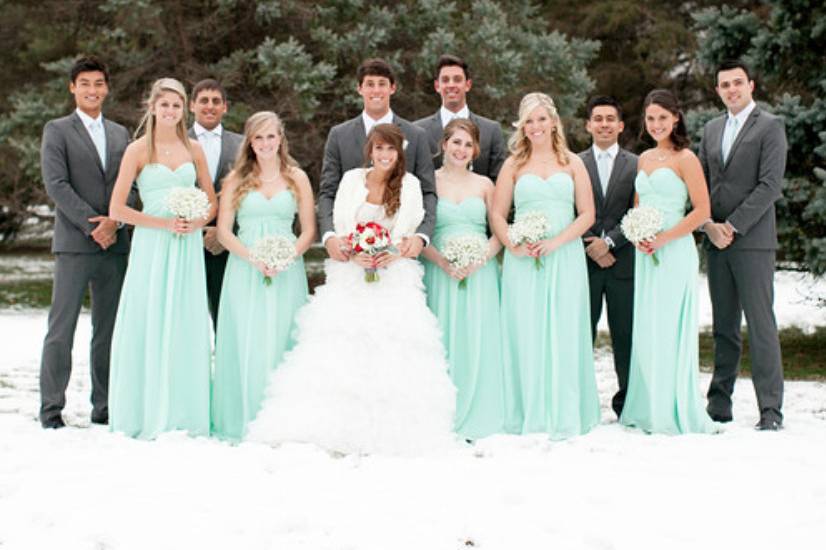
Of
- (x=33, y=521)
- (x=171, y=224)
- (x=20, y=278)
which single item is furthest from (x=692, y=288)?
(x=20, y=278)

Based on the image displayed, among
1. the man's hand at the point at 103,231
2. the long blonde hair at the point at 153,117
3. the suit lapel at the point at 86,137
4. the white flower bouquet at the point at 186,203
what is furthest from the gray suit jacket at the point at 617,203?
the suit lapel at the point at 86,137

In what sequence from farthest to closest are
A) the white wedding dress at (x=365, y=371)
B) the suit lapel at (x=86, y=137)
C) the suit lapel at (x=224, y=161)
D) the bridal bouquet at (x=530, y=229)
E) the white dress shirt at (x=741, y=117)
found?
the suit lapel at (x=224, y=161) → the white dress shirt at (x=741, y=117) → the suit lapel at (x=86, y=137) → the bridal bouquet at (x=530, y=229) → the white wedding dress at (x=365, y=371)

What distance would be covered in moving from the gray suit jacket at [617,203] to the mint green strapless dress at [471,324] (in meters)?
1.04

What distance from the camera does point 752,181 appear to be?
7191 millimetres

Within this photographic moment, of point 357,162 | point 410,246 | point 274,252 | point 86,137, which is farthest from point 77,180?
point 410,246

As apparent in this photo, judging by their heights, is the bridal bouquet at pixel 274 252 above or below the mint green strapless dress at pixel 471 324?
above

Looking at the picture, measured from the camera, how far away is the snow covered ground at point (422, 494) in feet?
15.2

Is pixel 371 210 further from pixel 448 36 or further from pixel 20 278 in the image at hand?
pixel 20 278

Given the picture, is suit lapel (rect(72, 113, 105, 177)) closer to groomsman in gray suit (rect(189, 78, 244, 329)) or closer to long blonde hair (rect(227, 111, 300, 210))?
groomsman in gray suit (rect(189, 78, 244, 329))

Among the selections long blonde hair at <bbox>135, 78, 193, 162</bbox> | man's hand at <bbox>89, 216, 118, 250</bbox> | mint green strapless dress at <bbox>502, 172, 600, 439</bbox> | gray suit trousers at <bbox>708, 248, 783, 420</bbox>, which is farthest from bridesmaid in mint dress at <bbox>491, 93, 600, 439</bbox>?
man's hand at <bbox>89, 216, 118, 250</bbox>

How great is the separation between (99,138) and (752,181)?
15.6 feet

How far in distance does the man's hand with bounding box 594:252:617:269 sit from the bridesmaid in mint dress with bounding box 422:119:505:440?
0.89 meters

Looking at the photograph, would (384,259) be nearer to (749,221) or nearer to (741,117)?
(749,221)

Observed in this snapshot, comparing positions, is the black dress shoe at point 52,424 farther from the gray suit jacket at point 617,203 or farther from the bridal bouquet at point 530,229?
the gray suit jacket at point 617,203
